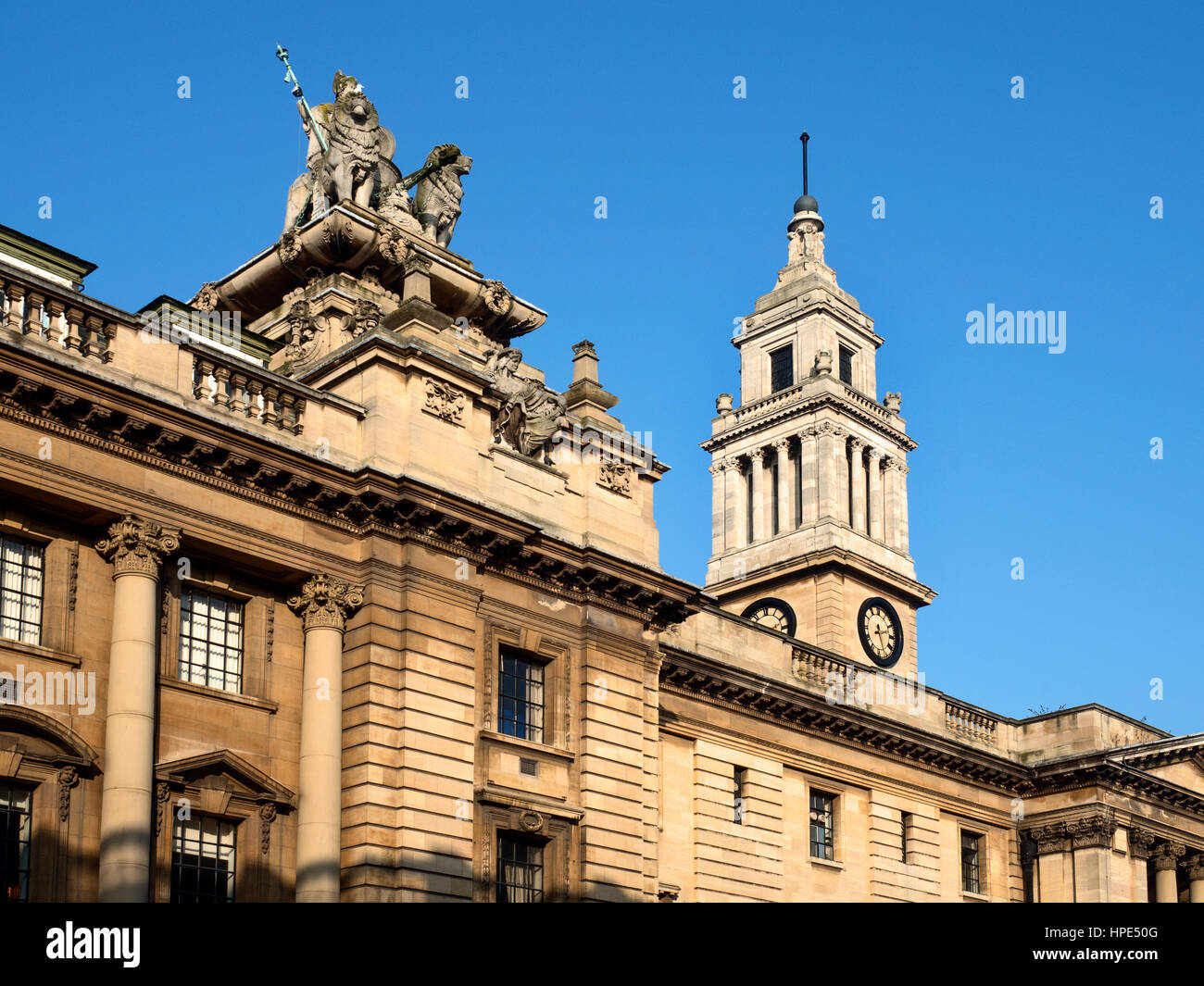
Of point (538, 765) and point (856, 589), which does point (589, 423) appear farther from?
point (856, 589)

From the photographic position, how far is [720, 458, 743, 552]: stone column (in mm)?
79688

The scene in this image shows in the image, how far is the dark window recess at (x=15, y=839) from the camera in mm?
24719

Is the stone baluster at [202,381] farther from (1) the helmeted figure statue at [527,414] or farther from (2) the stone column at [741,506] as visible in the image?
(2) the stone column at [741,506]

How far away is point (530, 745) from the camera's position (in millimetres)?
31297

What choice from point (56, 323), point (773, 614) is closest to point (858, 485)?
point (773, 614)

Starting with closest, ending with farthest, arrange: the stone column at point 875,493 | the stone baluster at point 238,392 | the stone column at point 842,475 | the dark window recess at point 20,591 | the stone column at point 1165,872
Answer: the dark window recess at point 20,591 < the stone baluster at point 238,392 < the stone column at point 1165,872 < the stone column at point 842,475 < the stone column at point 875,493

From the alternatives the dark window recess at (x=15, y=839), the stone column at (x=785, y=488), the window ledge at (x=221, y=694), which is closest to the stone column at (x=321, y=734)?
the window ledge at (x=221, y=694)

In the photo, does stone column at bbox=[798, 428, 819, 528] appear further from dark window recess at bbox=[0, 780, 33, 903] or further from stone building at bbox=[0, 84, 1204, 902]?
A: dark window recess at bbox=[0, 780, 33, 903]

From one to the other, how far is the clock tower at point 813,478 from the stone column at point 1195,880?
19228 mm

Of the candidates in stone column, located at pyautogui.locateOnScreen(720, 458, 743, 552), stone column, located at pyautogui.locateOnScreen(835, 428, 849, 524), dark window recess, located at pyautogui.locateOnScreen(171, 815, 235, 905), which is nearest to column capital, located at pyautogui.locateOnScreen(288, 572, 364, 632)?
dark window recess, located at pyautogui.locateOnScreen(171, 815, 235, 905)

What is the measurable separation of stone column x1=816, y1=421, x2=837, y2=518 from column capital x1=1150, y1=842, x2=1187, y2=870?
86.7 ft

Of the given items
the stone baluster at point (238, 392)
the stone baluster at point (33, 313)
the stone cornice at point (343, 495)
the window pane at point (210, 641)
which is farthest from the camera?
the stone baluster at point (238, 392)

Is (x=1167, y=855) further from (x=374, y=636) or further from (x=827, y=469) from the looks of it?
(x=374, y=636)
